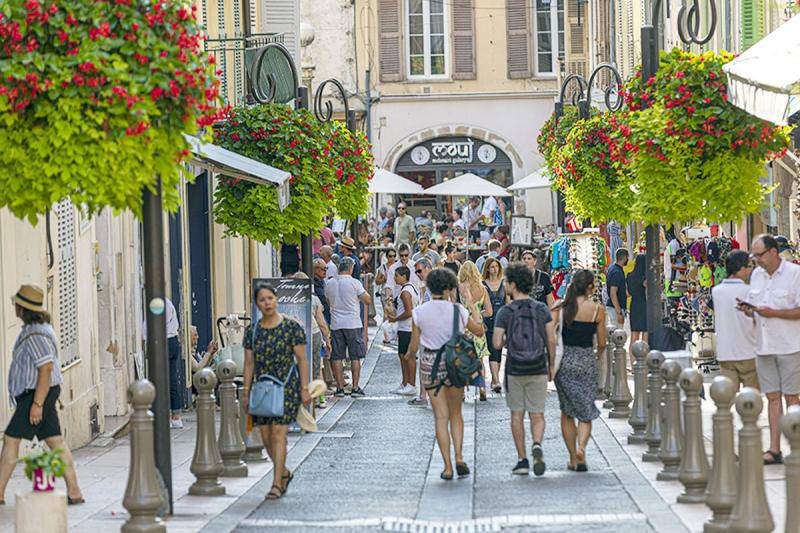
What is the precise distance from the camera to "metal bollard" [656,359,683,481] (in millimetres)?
11766

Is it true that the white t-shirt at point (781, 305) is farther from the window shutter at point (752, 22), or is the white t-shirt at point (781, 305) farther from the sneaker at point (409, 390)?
the window shutter at point (752, 22)

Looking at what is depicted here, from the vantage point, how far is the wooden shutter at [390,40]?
48.3 meters

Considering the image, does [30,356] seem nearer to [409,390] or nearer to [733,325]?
[733,325]

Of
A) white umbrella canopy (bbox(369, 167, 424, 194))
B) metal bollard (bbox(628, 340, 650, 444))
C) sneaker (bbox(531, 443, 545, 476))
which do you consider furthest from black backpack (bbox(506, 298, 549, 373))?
white umbrella canopy (bbox(369, 167, 424, 194))

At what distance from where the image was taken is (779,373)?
12297 millimetres

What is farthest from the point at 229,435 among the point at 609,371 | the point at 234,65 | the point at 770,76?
the point at 234,65

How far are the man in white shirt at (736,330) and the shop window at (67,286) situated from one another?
6094 millimetres

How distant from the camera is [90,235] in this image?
16703 mm

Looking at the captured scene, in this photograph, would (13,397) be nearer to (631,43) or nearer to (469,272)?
(469,272)

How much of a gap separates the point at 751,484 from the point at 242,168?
7.59 meters

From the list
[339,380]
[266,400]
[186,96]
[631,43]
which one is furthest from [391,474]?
[631,43]

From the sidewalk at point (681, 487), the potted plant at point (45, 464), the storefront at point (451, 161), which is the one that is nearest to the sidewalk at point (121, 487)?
the potted plant at point (45, 464)

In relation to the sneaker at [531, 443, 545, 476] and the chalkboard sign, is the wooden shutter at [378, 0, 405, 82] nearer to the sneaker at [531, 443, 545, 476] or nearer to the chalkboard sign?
the chalkboard sign

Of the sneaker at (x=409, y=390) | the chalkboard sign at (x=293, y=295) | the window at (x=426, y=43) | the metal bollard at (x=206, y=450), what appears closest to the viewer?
the metal bollard at (x=206, y=450)
